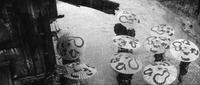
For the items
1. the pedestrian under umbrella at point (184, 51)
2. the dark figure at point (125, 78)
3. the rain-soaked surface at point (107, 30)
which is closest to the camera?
the pedestrian under umbrella at point (184, 51)

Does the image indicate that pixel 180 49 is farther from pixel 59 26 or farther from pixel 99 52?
pixel 59 26

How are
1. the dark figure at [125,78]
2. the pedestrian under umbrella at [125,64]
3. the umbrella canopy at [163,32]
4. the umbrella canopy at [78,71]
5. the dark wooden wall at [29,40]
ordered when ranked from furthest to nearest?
the umbrella canopy at [163,32] < the dark figure at [125,78] < the pedestrian under umbrella at [125,64] < the umbrella canopy at [78,71] < the dark wooden wall at [29,40]

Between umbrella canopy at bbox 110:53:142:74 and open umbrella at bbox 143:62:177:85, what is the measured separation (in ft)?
1.33

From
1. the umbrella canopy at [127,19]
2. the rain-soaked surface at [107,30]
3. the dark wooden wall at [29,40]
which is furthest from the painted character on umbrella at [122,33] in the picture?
the dark wooden wall at [29,40]

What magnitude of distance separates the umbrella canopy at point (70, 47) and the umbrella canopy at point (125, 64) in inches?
53.2

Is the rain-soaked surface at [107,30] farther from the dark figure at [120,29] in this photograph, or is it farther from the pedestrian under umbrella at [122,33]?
the dark figure at [120,29]

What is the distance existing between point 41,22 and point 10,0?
40.4 inches

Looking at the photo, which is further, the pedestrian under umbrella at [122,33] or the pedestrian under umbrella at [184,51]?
the pedestrian under umbrella at [122,33]

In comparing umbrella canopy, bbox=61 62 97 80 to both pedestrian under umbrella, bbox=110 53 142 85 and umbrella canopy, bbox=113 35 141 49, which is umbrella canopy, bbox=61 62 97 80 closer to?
pedestrian under umbrella, bbox=110 53 142 85

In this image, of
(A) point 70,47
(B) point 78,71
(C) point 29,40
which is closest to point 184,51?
(B) point 78,71

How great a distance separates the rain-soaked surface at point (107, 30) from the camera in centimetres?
1080

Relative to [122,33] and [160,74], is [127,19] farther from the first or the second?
[160,74]

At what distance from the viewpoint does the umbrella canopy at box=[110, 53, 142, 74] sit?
7875 millimetres

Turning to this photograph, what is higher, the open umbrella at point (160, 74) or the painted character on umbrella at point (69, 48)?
the painted character on umbrella at point (69, 48)
